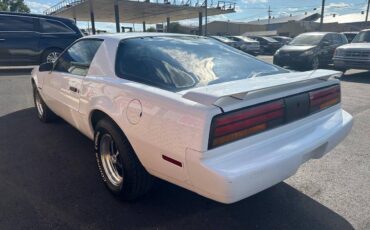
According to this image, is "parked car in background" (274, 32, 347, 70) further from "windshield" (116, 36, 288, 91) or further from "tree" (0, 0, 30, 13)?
"tree" (0, 0, 30, 13)

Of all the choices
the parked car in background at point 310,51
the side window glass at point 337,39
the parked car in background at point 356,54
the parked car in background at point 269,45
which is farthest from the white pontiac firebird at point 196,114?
the parked car in background at point 269,45

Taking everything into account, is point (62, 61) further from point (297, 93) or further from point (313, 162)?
point (313, 162)

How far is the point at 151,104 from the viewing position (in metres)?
2.33

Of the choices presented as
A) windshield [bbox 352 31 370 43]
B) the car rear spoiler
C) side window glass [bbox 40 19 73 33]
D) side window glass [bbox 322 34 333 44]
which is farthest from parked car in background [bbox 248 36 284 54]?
the car rear spoiler

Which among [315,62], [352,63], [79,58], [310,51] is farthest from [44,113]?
[315,62]

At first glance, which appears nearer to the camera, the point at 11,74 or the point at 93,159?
the point at 93,159

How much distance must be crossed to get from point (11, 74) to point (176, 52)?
9.88 metres

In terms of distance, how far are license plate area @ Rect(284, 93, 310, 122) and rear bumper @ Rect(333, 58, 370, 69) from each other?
8856mm

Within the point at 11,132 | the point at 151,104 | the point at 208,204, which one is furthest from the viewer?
the point at 11,132

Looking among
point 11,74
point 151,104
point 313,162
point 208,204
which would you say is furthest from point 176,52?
point 11,74

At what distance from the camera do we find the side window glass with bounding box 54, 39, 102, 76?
135 inches

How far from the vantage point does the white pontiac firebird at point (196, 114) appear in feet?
6.67

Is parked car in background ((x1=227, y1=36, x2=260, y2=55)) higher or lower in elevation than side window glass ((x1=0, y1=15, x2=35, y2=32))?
lower

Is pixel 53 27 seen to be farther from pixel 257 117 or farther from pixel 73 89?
pixel 257 117
